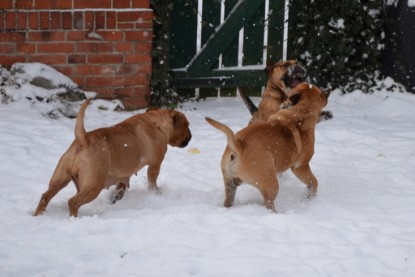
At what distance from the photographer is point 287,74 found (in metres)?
6.93

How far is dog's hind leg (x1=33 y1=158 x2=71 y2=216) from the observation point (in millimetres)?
5219

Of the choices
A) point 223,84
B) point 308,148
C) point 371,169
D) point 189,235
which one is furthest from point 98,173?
point 223,84

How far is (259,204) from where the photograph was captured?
5.78 meters

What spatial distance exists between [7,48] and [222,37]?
265 centimetres

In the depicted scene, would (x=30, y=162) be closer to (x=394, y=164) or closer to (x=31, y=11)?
(x=31, y=11)

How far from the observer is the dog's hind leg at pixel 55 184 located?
5.22m

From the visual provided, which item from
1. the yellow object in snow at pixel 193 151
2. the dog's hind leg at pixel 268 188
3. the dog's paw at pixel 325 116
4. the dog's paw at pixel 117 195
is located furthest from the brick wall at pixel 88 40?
the dog's hind leg at pixel 268 188

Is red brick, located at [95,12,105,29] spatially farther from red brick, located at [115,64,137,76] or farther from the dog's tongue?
the dog's tongue

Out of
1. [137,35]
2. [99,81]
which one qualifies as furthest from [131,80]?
[137,35]

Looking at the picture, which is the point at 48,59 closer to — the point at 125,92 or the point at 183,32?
the point at 125,92

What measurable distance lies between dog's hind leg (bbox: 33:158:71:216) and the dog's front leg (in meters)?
0.85

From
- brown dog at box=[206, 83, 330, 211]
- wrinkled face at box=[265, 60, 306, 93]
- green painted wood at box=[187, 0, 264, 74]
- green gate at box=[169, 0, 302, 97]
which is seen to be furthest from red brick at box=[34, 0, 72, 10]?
brown dog at box=[206, 83, 330, 211]

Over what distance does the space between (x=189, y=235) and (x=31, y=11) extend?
162 inches

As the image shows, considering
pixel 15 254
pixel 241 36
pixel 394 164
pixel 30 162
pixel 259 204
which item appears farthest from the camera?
pixel 241 36
